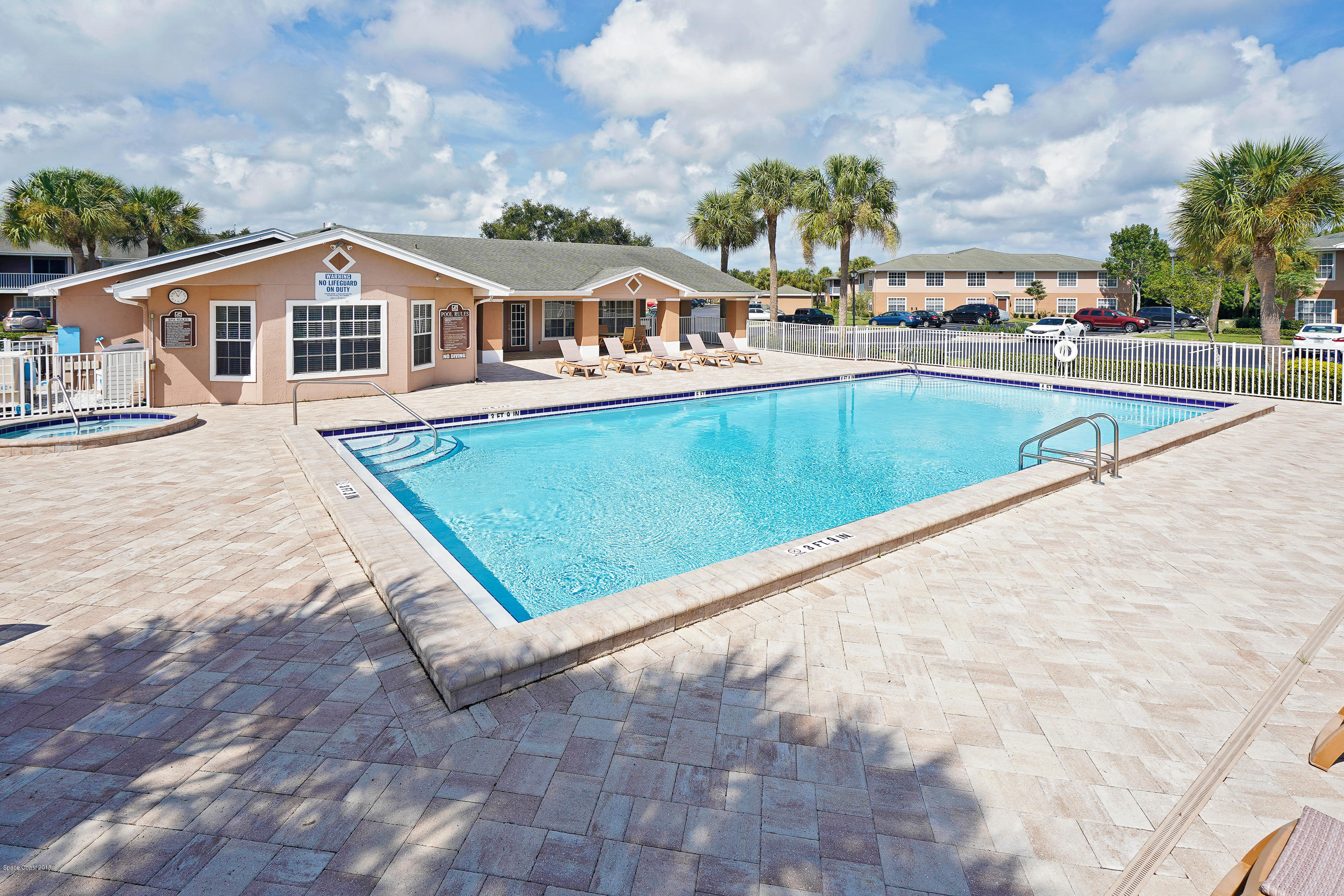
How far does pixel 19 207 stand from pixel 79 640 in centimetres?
4043

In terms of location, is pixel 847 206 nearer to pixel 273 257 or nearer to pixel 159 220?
pixel 273 257

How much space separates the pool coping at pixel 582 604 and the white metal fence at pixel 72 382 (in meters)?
6.81

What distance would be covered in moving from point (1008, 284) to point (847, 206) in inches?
1397

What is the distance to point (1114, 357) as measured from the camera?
20531 mm

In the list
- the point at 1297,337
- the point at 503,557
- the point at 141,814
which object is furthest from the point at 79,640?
the point at 1297,337

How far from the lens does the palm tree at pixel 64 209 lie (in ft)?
111

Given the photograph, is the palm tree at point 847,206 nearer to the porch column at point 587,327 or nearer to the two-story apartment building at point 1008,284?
the porch column at point 587,327

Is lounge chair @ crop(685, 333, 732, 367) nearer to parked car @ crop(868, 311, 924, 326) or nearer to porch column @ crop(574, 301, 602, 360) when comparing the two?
porch column @ crop(574, 301, 602, 360)

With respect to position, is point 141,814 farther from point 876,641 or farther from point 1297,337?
point 1297,337

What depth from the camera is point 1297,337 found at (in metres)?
30.2

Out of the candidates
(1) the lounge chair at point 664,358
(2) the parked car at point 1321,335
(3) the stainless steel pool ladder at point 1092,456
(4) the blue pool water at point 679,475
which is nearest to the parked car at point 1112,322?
(2) the parked car at point 1321,335

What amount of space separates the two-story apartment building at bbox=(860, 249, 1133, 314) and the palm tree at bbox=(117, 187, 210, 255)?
161ft

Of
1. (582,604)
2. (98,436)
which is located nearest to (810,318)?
(98,436)

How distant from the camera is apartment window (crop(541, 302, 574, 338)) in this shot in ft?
91.0
